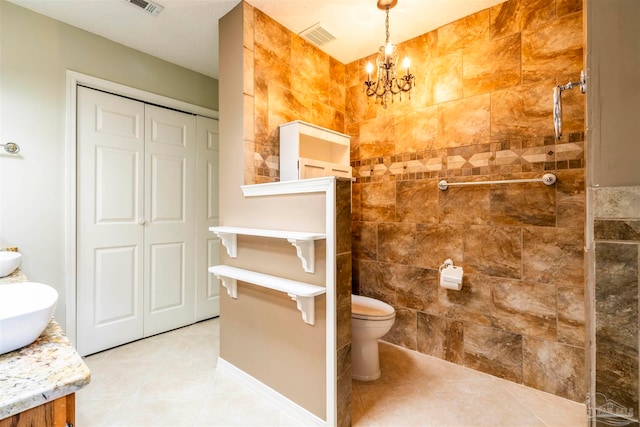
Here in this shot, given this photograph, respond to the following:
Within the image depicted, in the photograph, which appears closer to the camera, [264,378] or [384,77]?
[264,378]

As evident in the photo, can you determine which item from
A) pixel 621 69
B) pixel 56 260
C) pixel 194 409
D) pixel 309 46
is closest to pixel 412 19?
pixel 309 46

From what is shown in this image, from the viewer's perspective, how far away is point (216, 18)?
2068 mm

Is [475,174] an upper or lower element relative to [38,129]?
lower

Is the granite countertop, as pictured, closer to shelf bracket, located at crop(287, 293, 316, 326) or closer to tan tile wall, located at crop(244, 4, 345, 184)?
shelf bracket, located at crop(287, 293, 316, 326)

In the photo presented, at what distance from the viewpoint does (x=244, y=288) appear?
189 cm

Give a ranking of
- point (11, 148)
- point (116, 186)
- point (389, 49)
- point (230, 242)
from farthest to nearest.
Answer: point (116, 186)
point (230, 242)
point (11, 148)
point (389, 49)

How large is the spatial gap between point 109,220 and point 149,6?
1.58m

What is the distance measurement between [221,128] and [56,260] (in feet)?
4.94

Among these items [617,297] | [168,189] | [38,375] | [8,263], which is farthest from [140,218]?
[617,297]

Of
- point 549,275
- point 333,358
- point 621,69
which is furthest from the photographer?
point 549,275

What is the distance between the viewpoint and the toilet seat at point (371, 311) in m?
1.84

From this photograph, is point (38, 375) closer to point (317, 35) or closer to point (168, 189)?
point (168, 189)

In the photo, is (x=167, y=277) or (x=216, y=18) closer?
(x=216, y=18)

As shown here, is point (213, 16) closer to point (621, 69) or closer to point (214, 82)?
point (214, 82)
